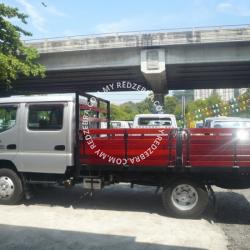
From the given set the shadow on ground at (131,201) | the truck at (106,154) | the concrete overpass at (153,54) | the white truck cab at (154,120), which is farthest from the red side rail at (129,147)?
the concrete overpass at (153,54)

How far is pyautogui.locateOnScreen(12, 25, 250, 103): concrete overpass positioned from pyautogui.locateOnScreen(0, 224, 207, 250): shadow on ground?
808 inches

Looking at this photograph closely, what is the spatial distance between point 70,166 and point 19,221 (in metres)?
1.45

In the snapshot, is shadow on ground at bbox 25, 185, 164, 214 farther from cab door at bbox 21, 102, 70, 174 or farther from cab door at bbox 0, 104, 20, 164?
cab door at bbox 0, 104, 20, 164

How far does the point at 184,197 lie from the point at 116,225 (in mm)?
1399

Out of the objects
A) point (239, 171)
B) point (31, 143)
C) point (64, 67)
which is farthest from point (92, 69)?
point (239, 171)

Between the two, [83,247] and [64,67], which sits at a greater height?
[64,67]

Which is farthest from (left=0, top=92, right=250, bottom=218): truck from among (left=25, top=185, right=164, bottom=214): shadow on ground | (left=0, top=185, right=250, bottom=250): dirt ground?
(left=25, top=185, right=164, bottom=214): shadow on ground

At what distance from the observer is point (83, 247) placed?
5.44 m

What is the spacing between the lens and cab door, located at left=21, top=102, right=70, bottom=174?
762 centimetres

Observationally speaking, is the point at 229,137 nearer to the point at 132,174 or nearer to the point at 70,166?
the point at 132,174

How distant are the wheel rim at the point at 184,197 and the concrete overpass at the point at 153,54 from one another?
19.1 metres

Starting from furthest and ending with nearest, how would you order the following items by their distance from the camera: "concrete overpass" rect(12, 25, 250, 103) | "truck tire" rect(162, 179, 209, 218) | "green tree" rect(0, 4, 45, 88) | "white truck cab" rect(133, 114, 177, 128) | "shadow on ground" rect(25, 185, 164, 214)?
"concrete overpass" rect(12, 25, 250, 103), "green tree" rect(0, 4, 45, 88), "white truck cab" rect(133, 114, 177, 128), "shadow on ground" rect(25, 185, 164, 214), "truck tire" rect(162, 179, 209, 218)

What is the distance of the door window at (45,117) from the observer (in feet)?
25.3

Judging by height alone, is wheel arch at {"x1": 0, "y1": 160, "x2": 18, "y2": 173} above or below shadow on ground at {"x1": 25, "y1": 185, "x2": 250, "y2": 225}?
above
